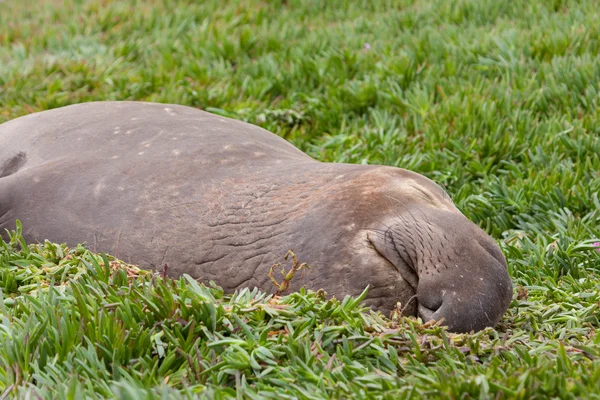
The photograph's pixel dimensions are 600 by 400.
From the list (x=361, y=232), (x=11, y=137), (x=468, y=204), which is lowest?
(x=468, y=204)

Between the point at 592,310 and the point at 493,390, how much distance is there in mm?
1223

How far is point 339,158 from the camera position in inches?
217

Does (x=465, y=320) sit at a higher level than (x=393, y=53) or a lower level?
higher

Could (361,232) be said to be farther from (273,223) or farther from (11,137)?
(11,137)

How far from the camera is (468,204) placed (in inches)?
191

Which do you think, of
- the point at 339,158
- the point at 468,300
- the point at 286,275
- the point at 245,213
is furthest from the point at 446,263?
the point at 339,158

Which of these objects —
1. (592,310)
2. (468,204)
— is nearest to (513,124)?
(468,204)

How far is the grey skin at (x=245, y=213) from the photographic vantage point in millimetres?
3250

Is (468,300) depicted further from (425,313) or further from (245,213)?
(245,213)

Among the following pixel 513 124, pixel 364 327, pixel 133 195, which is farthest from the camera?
pixel 513 124

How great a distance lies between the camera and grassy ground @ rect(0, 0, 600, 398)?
Result: 2.64 m

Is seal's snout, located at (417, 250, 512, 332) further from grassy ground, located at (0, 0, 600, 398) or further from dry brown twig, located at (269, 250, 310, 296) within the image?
dry brown twig, located at (269, 250, 310, 296)

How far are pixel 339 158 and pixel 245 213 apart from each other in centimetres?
201

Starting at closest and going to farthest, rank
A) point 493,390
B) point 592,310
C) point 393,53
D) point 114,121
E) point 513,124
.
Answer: point 493,390
point 592,310
point 114,121
point 513,124
point 393,53
